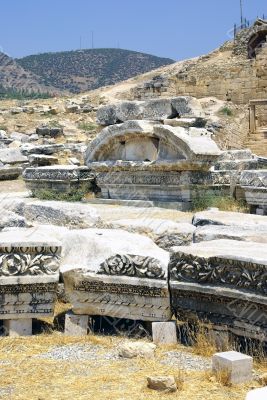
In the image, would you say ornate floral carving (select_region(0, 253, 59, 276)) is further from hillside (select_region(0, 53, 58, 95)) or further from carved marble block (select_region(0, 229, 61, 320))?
hillside (select_region(0, 53, 58, 95))

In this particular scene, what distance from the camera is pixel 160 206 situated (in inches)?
355

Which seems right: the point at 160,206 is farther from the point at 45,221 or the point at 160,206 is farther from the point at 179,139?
the point at 45,221

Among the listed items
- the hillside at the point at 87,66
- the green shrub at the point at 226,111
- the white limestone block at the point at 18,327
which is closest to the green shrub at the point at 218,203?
the white limestone block at the point at 18,327

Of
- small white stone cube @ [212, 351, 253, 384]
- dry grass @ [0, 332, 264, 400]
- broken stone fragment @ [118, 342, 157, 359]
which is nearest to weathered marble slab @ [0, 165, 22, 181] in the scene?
dry grass @ [0, 332, 264, 400]

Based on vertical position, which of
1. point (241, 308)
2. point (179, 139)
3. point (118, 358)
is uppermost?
point (179, 139)

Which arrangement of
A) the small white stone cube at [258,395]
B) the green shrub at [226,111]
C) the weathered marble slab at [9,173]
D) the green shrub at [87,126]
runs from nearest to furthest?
the small white stone cube at [258,395] → the weathered marble slab at [9,173] → the green shrub at [87,126] → the green shrub at [226,111]

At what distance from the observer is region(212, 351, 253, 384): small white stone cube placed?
3.47 metres

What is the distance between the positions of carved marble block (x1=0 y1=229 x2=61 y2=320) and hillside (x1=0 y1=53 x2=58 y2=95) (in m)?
81.7

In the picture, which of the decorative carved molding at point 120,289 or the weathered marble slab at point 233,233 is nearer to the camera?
the decorative carved molding at point 120,289

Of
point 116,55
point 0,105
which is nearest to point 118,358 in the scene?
point 0,105

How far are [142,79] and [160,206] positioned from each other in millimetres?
33598

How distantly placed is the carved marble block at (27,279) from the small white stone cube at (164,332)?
81cm

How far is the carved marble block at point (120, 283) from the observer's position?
4387mm

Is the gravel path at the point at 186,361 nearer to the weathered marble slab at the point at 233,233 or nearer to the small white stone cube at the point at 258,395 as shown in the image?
the weathered marble slab at the point at 233,233
